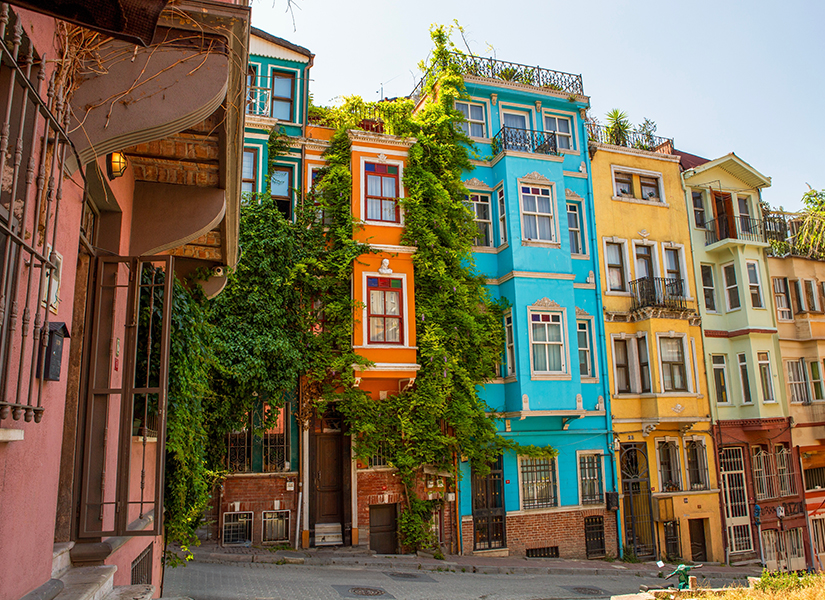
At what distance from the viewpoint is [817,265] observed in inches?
1045

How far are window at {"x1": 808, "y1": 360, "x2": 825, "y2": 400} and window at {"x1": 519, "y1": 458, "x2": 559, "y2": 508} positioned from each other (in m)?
13.4

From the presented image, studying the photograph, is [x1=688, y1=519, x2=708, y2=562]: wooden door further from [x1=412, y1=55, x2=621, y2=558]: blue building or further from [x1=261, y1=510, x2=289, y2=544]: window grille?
[x1=261, y1=510, x2=289, y2=544]: window grille

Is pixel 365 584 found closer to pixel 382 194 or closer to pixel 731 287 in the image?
pixel 382 194

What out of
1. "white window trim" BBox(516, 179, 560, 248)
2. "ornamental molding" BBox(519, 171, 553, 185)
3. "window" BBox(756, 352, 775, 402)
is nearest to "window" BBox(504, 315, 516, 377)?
"white window trim" BBox(516, 179, 560, 248)

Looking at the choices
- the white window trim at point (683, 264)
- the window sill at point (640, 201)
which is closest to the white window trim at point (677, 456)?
the white window trim at point (683, 264)

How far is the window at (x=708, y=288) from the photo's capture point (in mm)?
24141

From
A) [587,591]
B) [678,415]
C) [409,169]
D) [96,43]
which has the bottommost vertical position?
[587,591]

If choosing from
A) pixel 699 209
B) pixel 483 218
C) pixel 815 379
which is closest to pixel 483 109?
pixel 483 218

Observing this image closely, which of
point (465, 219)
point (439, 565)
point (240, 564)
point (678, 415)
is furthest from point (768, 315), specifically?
point (240, 564)

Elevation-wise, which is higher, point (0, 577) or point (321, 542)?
point (0, 577)

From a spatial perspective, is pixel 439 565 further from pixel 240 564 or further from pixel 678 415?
pixel 678 415

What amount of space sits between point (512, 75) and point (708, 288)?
11.3 m

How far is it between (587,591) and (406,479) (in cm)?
555

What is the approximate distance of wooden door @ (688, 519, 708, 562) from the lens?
69.3ft
